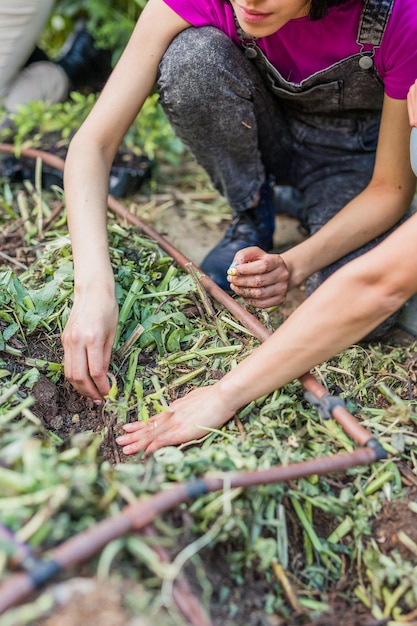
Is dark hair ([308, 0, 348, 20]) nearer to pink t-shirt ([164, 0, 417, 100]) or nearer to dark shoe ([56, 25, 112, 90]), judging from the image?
pink t-shirt ([164, 0, 417, 100])

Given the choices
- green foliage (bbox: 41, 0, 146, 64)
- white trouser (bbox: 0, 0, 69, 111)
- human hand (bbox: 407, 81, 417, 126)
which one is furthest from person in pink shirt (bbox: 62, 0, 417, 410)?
green foliage (bbox: 41, 0, 146, 64)

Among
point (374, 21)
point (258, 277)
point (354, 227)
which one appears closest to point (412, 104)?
point (374, 21)

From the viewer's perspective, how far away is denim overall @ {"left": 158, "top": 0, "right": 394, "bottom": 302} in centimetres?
186

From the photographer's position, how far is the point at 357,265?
4.14 feet

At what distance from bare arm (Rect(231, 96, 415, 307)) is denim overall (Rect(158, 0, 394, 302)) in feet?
0.29

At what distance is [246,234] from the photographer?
7.39 feet

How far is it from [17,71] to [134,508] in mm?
2280

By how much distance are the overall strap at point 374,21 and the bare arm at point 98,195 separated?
461mm

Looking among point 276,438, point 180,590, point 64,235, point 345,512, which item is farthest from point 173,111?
point 180,590

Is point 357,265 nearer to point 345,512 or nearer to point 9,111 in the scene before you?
point 345,512

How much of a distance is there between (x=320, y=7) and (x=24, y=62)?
159cm

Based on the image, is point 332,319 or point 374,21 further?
point 374,21

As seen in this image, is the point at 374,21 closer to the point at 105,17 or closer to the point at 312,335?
the point at 312,335

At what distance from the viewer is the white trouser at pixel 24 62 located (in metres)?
2.64
